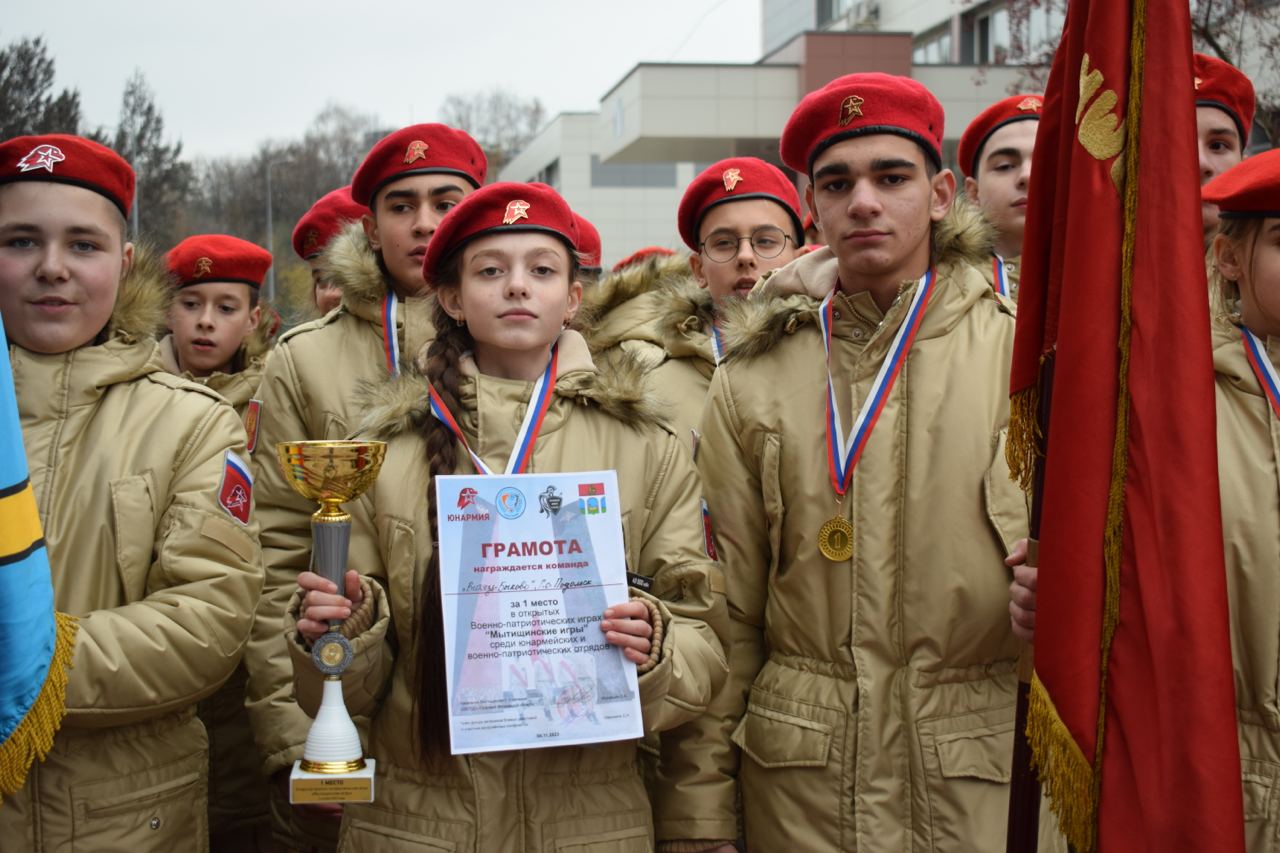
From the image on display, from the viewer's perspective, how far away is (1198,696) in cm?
246

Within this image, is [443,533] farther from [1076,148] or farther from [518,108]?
[518,108]

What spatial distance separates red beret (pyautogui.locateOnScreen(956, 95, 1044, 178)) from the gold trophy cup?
346 centimetres

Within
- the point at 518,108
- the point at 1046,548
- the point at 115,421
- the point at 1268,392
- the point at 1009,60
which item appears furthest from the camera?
the point at 518,108

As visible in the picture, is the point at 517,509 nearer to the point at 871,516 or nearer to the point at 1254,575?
the point at 871,516

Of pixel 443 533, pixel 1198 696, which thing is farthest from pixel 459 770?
pixel 1198 696

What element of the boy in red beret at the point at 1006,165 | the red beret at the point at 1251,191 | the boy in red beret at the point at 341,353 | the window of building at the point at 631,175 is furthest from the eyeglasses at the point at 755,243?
the window of building at the point at 631,175

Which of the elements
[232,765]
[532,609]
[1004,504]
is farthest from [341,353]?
[1004,504]

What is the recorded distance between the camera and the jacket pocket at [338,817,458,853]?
3180 mm

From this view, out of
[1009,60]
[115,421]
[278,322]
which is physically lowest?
[115,421]

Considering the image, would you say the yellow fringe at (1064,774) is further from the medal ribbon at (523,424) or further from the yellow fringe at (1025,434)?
the medal ribbon at (523,424)

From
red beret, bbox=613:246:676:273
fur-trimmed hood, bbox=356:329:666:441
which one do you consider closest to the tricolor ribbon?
red beret, bbox=613:246:676:273

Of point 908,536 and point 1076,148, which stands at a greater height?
point 1076,148

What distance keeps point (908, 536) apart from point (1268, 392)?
3.13 ft

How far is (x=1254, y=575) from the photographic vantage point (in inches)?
122
